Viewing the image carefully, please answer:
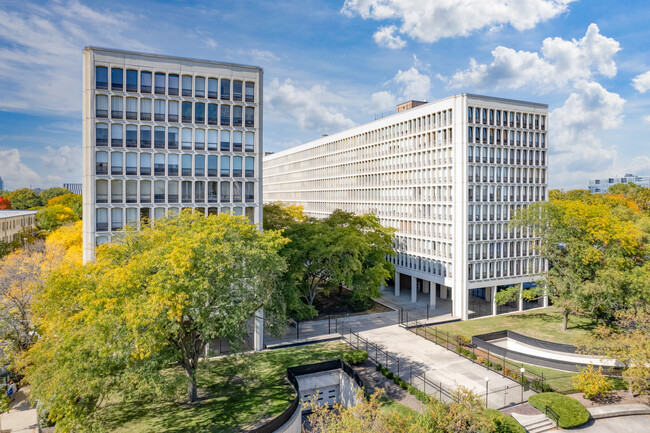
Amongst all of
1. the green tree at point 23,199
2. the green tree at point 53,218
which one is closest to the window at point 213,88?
the green tree at point 53,218

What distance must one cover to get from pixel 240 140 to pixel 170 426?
26243 mm

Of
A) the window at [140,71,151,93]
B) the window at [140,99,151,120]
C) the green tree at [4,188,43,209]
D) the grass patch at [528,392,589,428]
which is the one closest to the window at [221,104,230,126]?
the window at [140,99,151,120]

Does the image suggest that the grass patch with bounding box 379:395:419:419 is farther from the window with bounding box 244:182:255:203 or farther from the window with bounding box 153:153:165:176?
the window with bounding box 153:153:165:176

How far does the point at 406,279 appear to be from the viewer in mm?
70500

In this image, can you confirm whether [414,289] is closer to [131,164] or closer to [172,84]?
[131,164]

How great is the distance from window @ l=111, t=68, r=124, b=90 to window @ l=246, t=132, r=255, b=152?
12.1m

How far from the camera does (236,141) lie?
40250 mm

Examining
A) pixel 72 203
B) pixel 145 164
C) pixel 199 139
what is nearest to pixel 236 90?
pixel 199 139

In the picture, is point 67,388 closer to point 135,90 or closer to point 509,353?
point 135,90

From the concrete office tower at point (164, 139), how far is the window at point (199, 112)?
9 centimetres

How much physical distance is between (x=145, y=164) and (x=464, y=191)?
37560mm

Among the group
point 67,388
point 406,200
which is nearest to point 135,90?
point 67,388

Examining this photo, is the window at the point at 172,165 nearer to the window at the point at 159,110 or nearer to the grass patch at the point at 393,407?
the window at the point at 159,110

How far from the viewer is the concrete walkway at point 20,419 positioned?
26.3m
